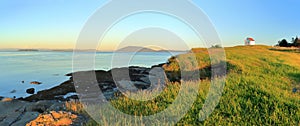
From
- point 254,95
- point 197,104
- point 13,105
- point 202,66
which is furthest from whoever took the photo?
point 202,66

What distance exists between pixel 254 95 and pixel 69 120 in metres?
4.94

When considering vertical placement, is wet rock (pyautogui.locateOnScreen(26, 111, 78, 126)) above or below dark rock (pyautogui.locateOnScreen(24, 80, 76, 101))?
above

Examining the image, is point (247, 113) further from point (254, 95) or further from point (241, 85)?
point (241, 85)

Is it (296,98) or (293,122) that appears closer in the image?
(293,122)

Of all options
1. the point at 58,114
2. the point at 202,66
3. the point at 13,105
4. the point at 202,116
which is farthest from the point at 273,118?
the point at 202,66

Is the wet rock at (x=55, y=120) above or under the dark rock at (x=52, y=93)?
above

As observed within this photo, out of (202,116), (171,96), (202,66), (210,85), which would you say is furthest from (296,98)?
(202,66)

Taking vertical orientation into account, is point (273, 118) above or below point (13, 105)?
above

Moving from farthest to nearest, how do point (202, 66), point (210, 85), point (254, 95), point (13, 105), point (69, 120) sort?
point (202, 66) < point (13, 105) < point (210, 85) < point (254, 95) < point (69, 120)

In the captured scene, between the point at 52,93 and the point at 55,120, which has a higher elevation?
the point at 55,120

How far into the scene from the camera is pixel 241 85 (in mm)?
7812

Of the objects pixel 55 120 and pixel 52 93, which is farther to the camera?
pixel 52 93

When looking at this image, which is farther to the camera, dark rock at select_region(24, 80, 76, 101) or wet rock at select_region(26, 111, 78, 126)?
dark rock at select_region(24, 80, 76, 101)

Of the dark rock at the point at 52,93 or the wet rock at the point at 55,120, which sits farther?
the dark rock at the point at 52,93
